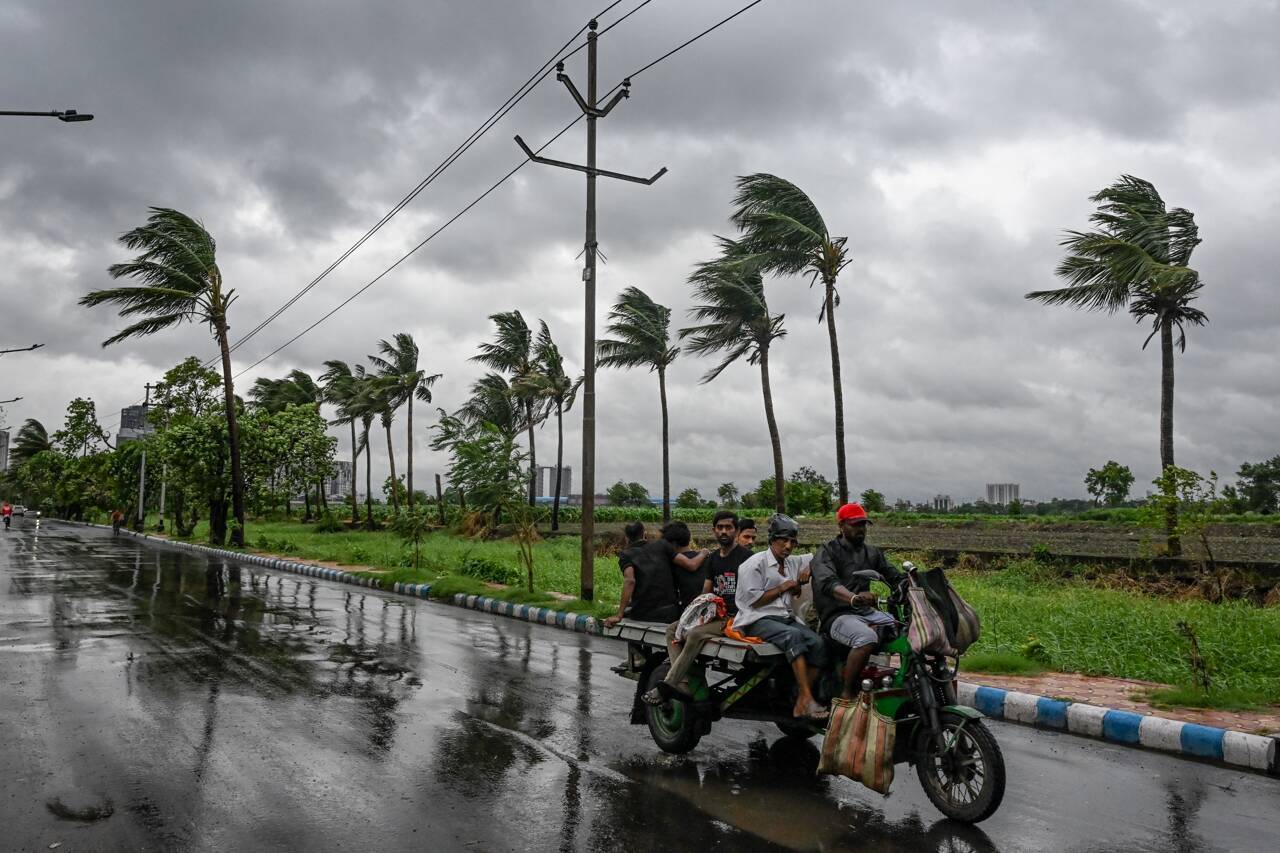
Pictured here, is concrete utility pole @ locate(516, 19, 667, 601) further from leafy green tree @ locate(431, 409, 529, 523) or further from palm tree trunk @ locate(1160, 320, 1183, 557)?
palm tree trunk @ locate(1160, 320, 1183, 557)

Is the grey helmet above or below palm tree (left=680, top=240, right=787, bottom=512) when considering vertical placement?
below

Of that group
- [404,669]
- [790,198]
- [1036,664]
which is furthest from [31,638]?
[790,198]

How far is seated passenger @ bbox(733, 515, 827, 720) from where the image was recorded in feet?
18.6

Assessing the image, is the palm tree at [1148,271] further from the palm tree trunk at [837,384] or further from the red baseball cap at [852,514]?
the red baseball cap at [852,514]

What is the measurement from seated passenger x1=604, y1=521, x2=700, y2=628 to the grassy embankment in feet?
13.7

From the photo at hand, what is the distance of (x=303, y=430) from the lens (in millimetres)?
40062

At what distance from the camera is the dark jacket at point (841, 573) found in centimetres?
555

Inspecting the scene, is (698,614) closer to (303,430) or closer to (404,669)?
(404,669)

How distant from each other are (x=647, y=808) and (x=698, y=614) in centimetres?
153

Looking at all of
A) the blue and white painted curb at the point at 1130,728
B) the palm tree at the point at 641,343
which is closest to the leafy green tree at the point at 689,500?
the palm tree at the point at 641,343

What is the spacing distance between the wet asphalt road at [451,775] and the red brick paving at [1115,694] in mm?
884

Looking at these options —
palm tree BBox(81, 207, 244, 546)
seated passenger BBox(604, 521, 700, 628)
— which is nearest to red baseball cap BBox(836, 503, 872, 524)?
seated passenger BBox(604, 521, 700, 628)

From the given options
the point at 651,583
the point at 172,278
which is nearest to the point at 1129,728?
the point at 651,583

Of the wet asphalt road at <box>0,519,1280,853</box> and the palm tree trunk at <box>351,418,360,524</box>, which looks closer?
the wet asphalt road at <box>0,519,1280,853</box>
